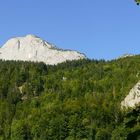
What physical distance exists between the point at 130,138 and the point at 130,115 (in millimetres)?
906

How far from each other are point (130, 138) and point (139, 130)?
0.49 m

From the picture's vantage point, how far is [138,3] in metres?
21.4

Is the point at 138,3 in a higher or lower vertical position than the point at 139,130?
higher

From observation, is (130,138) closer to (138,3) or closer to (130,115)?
(130,115)

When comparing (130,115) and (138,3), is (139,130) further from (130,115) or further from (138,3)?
(138,3)

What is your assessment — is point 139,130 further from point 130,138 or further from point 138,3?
point 138,3

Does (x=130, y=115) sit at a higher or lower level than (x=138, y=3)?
lower

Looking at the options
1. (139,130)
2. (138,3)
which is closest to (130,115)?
(139,130)

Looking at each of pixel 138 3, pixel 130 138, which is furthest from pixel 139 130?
pixel 138 3

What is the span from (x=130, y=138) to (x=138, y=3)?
17.1ft

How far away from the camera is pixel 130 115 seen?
22.0 metres

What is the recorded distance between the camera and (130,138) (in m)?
21.7

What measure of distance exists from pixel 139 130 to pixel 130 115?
2.22ft

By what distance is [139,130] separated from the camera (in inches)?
860
